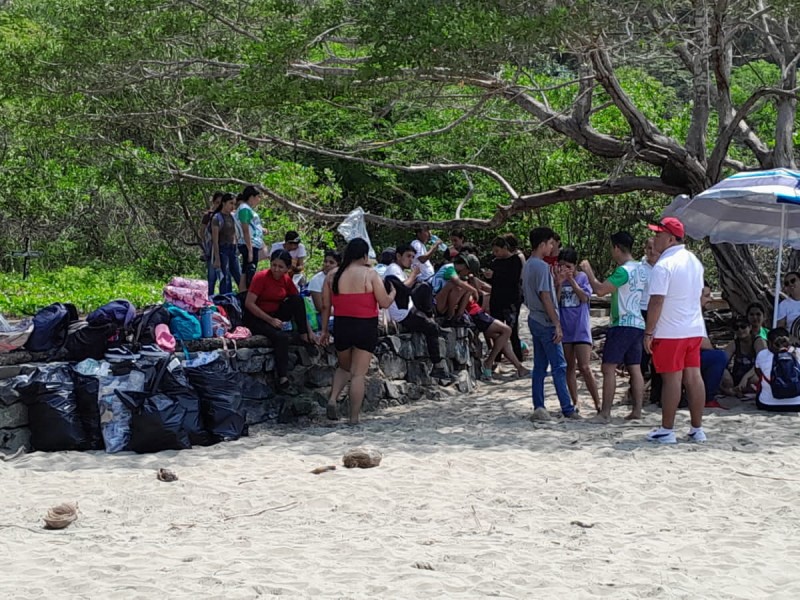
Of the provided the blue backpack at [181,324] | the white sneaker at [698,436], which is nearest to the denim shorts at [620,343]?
the white sneaker at [698,436]

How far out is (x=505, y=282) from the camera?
1290cm

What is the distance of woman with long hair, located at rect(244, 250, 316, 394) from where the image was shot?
9883 millimetres

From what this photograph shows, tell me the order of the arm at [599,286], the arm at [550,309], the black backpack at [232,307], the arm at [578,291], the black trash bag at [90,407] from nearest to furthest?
1. the black trash bag at [90,407]
2. the arm at [599,286]
3. the arm at [550,309]
4. the arm at [578,291]
5. the black backpack at [232,307]

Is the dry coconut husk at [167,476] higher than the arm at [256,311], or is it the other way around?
the arm at [256,311]

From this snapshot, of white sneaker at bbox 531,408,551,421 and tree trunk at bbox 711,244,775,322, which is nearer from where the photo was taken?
white sneaker at bbox 531,408,551,421

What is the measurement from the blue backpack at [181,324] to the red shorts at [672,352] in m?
3.94

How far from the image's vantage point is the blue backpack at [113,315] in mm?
8742

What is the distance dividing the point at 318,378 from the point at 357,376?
2.92ft

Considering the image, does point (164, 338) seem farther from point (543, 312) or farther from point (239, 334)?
point (543, 312)

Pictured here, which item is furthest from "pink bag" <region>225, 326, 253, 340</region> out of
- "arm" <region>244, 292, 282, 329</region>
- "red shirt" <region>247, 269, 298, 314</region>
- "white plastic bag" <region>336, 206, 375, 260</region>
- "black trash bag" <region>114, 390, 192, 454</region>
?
"white plastic bag" <region>336, 206, 375, 260</region>

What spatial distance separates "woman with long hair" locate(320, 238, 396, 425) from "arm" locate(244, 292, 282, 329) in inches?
22.1

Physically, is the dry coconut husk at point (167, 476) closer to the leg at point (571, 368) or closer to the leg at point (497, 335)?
the leg at point (571, 368)

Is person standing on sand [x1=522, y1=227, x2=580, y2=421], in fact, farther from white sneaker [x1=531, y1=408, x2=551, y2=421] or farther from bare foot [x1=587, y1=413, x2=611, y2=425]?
bare foot [x1=587, y1=413, x2=611, y2=425]

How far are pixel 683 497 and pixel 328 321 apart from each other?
428 cm
